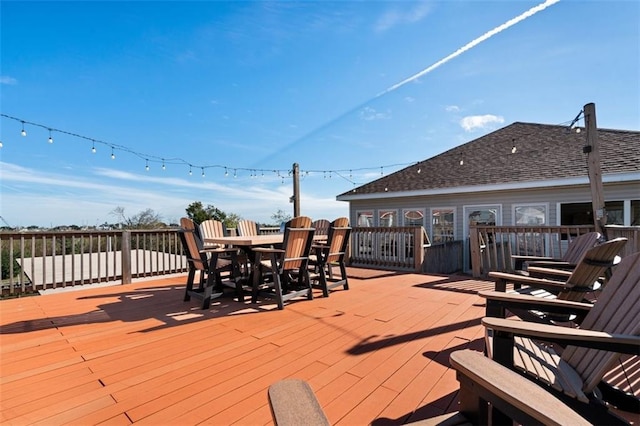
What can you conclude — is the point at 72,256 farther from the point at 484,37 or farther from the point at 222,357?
the point at 484,37

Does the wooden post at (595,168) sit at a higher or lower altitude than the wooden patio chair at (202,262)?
higher

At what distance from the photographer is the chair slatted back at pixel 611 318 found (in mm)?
1200

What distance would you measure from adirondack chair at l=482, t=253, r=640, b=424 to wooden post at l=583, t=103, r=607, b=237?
11.2ft

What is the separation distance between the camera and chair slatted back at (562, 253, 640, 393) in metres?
1.20

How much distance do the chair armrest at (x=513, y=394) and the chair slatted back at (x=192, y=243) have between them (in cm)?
324

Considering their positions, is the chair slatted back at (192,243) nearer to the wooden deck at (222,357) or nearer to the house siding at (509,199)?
the wooden deck at (222,357)

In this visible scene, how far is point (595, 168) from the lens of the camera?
402cm

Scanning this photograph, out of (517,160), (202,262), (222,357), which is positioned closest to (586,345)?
(222,357)

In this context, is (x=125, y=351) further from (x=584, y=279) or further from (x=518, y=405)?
(x=584, y=279)

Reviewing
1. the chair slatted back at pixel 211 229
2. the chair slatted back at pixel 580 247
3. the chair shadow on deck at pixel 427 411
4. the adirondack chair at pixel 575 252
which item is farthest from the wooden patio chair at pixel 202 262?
the chair slatted back at pixel 580 247

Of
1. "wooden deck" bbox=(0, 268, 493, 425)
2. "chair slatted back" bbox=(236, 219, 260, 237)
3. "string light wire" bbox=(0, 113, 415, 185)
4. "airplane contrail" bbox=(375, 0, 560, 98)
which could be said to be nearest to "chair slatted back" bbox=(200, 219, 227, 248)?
"chair slatted back" bbox=(236, 219, 260, 237)

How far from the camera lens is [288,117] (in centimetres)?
1174

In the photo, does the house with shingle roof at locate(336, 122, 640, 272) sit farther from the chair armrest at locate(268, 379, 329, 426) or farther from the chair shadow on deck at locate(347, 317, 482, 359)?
the chair armrest at locate(268, 379, 329, 426)

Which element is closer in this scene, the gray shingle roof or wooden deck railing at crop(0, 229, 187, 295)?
wooden deck railing at crop(0, 229, 187, 295)
